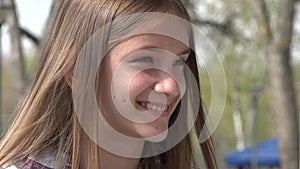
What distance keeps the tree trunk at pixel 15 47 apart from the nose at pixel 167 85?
13.6 feet

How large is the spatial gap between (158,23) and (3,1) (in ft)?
14.9

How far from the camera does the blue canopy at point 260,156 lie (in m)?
12.8

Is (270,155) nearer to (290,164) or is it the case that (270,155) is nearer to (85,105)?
(290,164)

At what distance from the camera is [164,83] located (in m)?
1.50

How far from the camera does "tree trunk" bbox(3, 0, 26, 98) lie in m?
5.76

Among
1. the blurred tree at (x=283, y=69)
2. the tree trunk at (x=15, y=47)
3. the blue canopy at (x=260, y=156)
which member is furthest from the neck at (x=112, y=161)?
the blue canopy at (x=260, y=156)

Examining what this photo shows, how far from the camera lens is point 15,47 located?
19.9ft

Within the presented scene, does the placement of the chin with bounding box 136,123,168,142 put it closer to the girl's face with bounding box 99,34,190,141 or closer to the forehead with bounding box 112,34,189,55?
the girl's face with bounding box 99,34,190,141

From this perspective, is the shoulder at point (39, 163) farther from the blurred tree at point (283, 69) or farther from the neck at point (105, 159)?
the blurred tree at point (283, 69)

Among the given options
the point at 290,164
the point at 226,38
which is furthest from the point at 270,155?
the point at 290,164

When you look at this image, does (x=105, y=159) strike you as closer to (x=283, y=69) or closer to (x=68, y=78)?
(x=68, y=78)

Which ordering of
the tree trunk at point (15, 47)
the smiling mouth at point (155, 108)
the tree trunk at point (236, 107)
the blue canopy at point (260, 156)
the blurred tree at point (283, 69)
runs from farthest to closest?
the blue canopy at point (260, 156) → the tree trunk at point (15, 47) → the blurred tree at point (283, 69) → the tree trunk at point (236, 107) → the smiling mouth at point (155, 108)

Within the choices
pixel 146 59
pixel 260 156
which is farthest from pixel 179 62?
pixel 260 156

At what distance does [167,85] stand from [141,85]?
55mm
